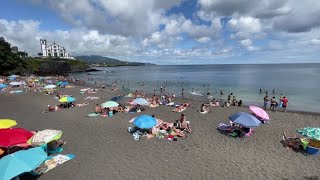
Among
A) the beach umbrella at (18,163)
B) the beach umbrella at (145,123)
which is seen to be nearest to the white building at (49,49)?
the beach umbrella at (145,123)

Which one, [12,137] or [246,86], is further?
[246,86]

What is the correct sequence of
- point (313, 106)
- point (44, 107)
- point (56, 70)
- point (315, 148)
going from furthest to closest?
point (56, 70)
point (313, 106)
point (44, 107)
point (315, 148)

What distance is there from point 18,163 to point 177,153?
7.38 m

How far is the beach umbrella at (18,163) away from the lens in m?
8.23

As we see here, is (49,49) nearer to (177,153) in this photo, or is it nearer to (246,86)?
(246,86)

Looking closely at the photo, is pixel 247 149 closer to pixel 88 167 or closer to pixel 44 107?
pixel 88 167

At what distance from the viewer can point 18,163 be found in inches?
340

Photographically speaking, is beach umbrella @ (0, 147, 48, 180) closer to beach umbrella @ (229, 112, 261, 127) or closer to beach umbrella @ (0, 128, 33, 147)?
beach umbrella @ (0, 128, 33, 147)

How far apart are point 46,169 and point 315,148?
13664 millimetres

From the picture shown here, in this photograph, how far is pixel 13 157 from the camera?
8750mm

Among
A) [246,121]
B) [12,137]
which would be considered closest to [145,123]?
[246,121]

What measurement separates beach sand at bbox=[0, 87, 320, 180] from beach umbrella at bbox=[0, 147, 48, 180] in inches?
59.2

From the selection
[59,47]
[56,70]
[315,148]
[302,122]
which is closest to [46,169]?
[315,148]

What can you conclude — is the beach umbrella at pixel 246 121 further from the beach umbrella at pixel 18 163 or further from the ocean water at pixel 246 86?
the ocean water at pixel 246 86
